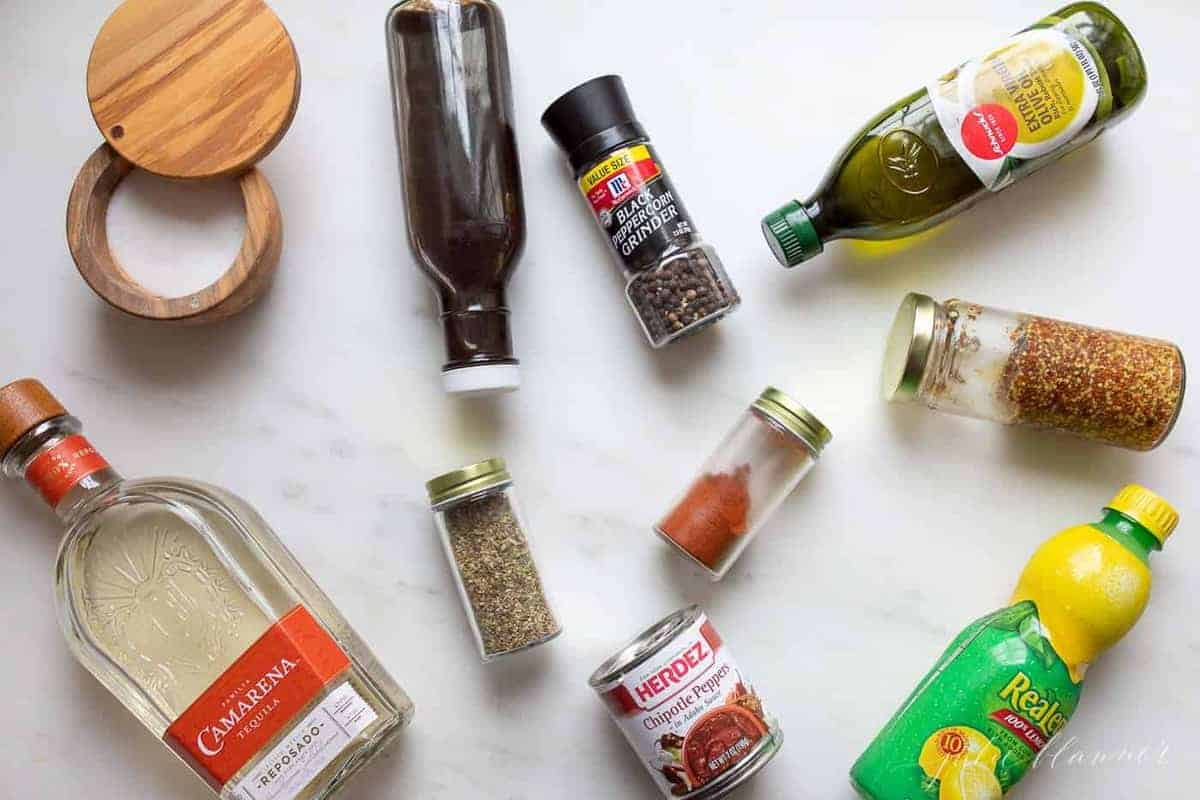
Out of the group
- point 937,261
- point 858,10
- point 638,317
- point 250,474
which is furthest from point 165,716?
point 858,10

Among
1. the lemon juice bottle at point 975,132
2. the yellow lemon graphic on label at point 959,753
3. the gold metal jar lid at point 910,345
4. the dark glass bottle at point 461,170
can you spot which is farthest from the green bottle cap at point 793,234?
the yellow lemon graphic on label at point 959,753

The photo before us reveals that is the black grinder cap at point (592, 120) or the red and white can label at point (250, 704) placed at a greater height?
the black grinder cap at point (592, 120)

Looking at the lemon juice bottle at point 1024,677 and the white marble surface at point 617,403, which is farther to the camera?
the white marble surface at point 617,403

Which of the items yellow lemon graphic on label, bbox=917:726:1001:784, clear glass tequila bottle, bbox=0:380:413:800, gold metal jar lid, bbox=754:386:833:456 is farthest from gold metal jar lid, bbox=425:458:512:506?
yellow lemon graphic on label, bbox=917:726:1001:784

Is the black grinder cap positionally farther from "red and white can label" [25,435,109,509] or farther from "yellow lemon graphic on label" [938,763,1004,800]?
"yellow lemon graphic on label" [938,763,1004,800]

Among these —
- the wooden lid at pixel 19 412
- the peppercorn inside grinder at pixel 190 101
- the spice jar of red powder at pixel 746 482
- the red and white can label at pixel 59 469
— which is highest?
the peppercorn inside grinder at pixel 190 101

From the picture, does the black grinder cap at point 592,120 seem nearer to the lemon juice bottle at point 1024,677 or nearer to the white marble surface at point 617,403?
the white marble surface at point 617,403

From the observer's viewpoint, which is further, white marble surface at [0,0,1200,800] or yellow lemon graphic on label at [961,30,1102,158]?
white marble surface at [0,0,1200,800]
